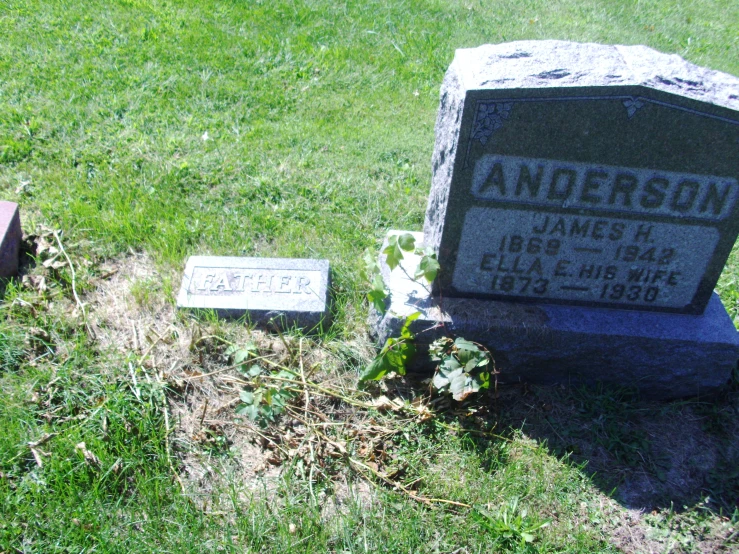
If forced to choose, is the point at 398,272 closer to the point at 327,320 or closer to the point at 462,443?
the point at 327,320

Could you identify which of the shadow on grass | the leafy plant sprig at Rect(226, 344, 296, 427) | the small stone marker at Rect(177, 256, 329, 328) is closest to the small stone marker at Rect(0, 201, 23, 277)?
the small stone marker at Rect(177, 256, 329, 328)

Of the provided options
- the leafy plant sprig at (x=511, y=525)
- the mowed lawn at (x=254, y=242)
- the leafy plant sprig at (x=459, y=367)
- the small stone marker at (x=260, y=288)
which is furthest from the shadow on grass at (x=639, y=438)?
the small stone marker at (x=260, y=288)

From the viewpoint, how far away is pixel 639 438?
9.14ft

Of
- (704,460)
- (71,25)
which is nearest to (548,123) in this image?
(704,460)

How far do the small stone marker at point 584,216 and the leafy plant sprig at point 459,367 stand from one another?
0.34 ft

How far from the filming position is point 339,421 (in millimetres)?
2768

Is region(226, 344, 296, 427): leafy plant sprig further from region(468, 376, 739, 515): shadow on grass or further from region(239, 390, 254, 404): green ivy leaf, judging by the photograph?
region(468, 376, 739, 515): shadow on grass

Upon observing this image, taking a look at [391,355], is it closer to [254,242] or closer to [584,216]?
[584,216]

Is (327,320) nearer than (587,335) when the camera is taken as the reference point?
No

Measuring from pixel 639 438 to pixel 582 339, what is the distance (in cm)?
51

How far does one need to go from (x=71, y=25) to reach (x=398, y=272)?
470 cm

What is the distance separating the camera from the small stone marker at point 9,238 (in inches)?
128

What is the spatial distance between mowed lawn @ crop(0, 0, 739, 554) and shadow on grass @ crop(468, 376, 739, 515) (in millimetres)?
12

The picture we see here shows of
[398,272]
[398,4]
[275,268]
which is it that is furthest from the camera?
[398,4]
